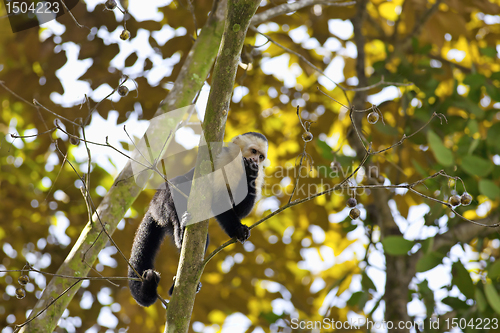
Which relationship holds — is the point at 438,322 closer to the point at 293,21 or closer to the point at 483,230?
the point at 483,230

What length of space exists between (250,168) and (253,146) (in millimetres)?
222

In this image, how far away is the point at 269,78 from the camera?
3.59m

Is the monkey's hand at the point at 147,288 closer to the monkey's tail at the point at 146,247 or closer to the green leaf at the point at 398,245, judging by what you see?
the monkey's tail at the point at 146,247

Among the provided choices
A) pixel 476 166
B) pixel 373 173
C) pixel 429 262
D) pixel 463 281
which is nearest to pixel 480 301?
pixel 463 281

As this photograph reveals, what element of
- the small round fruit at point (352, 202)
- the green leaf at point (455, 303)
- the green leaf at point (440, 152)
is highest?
the small round fruit at point (352, 202)

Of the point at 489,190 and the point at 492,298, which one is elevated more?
the point at 489,190

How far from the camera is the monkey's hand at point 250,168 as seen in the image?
7.57 ft

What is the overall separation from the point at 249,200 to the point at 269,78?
1541 millimetres

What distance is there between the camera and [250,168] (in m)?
2.32

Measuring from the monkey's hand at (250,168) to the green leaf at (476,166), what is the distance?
1.17m

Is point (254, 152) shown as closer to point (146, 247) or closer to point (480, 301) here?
point (146, 247)

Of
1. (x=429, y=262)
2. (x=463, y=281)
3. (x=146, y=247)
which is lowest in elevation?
(x=463, y=281)

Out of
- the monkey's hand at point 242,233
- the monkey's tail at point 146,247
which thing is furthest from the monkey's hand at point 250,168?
the monkey's tail at point 146,247

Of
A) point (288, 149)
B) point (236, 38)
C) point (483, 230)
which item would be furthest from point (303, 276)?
point (236, 38)
